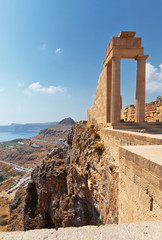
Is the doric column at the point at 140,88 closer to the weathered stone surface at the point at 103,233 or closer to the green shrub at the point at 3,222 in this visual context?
the weathered stone surface at the point at 103,233

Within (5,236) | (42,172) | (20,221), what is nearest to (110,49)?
(5,236)

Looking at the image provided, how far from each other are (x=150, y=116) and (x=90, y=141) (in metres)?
8.95

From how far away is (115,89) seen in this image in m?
10.2

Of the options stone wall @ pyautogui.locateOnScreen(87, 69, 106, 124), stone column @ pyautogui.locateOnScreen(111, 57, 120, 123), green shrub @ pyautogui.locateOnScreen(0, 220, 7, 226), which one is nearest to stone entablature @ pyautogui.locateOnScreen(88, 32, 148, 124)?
stone column @ pyautogui.locateOnScreen(111, 57, 120, 123)

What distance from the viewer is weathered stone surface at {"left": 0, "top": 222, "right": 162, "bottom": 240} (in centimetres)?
188

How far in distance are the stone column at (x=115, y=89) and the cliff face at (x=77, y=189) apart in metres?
2.51

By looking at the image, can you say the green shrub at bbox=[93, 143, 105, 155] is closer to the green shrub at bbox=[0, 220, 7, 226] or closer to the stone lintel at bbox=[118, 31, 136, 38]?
the stone lintel at bbox=[118, 31, 136, 38]

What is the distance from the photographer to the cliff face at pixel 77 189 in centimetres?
757

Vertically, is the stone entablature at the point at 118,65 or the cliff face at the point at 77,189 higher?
the stone entablature at the point at 118,65

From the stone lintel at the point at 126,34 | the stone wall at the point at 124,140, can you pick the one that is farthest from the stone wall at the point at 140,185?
the stone lintel at the point at 126,34

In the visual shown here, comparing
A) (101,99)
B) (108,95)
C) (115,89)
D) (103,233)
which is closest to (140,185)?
(103,233)

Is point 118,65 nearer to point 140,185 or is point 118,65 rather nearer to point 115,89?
point 115,89

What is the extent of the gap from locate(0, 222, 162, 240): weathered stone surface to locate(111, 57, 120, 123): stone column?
870cm

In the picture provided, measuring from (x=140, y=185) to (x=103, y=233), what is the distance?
1.58 metres
